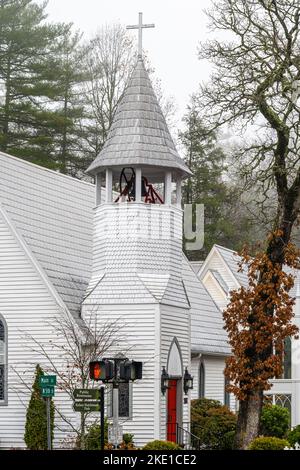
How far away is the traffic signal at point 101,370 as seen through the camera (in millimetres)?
28047

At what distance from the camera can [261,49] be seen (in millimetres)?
37469

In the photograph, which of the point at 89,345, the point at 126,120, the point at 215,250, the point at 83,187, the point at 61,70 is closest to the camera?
the point at 89,345

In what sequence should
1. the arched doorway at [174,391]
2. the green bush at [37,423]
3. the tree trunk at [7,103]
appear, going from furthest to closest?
the tree trunk at [7,103] < the arched doorway at [174,391] < the green bush at [37,423]

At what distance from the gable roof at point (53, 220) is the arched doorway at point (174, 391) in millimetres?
3266

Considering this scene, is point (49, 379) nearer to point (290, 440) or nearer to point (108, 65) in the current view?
point (290, 440)

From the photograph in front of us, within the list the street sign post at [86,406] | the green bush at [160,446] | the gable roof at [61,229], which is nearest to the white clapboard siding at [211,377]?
the gable roof at [61,229]

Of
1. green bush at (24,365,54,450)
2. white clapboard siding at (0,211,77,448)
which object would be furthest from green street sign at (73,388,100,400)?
white clapboard siding at (0,211,77,448)

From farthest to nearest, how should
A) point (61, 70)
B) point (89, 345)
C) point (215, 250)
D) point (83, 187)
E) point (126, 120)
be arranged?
point (61, 70), point (215, 250), point (83, 187), point (126, 120), point (89, 345)

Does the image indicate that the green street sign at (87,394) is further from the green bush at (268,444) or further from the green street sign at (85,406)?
the green bush at (268,444)

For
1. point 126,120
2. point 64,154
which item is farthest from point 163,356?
point 64,154

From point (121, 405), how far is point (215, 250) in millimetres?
23296

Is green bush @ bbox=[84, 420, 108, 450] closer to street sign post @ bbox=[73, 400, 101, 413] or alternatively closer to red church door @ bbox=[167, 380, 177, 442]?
red church door @ bbox=[167, 380, 177, 442]

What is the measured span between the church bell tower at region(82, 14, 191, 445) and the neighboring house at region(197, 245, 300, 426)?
15884 mm

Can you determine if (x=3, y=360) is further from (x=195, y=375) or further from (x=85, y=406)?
(x=195, y=375)
